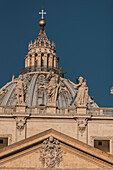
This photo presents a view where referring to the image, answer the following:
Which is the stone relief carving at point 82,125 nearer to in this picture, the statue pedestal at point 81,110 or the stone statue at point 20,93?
the statue pedestal at point 81,110

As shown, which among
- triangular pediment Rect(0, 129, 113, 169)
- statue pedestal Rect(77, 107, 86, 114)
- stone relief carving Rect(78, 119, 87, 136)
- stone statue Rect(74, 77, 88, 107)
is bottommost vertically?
triangular pediment Rect(0, 129, 113, 169)

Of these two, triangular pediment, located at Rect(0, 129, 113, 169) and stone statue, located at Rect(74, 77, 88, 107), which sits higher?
stone statue, located at Rect(74, 77, 88, 107)

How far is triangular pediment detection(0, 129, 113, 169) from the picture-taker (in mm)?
46156

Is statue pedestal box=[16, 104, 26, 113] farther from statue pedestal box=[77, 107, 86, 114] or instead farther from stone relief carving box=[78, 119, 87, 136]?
stone relief carving box=[78, 119, 87, 136]

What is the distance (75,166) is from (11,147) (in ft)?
18.0

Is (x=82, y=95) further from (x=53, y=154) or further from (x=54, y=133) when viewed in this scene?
(x=53, y=154)

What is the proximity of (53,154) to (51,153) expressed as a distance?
191 mm

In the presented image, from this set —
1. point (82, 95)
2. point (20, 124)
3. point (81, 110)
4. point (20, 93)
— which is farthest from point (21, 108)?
point (82, 95)

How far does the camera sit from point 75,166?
46.6 m

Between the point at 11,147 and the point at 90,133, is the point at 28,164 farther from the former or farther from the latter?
the point at 90,133

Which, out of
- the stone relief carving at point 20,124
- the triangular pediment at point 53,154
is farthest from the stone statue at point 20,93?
the triangular pediment at point 53,154

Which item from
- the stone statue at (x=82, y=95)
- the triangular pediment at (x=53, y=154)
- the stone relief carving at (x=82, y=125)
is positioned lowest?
the triangular pediment at (x=53, y=154)

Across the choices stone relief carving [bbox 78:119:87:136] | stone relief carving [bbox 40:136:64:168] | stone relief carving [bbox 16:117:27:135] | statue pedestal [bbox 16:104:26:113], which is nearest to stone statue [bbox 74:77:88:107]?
stone relief carving [bbox 78:119:87:136]

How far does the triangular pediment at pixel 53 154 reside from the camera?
151ft
